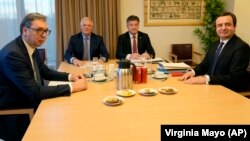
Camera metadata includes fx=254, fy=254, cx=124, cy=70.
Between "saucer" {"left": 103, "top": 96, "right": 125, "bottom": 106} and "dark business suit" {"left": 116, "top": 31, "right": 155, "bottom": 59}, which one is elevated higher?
"dark business suit" {"left": 116, "top": 31, "right": 155, "bottom": 59}

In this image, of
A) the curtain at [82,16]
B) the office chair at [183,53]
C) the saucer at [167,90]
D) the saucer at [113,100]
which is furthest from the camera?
the office chair at [183,53]

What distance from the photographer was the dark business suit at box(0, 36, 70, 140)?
5.86 feet

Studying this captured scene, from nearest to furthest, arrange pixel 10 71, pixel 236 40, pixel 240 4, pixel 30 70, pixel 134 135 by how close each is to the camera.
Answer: pixel 134 135
pixel 10 71
pixel 30 70
pixel 236 40
pixel 240 4

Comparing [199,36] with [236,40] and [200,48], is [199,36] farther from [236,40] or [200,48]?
[236,40]

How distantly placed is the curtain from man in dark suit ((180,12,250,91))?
2042 mm

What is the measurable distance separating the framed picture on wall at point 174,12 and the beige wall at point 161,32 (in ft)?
0.25

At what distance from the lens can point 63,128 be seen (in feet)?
4.32

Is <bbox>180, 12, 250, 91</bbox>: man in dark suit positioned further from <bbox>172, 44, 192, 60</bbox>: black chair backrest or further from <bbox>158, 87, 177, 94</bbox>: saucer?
<bbox>172, 44, 192, 60</bbox>: black chair backrest

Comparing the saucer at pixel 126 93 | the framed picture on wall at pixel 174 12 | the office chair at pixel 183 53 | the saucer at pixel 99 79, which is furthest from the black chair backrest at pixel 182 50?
the saucer at pixel 126 93

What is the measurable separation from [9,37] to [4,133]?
277 cm

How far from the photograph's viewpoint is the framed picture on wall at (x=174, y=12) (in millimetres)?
4430

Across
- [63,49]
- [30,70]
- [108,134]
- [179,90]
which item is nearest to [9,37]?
[63,49]

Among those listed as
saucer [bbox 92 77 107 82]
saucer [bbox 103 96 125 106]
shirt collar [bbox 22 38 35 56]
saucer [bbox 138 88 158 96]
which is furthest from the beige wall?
saucer [bbox 103 96 125 106]

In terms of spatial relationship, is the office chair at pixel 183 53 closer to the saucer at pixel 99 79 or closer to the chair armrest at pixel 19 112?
the saucer at pixel 99 79
